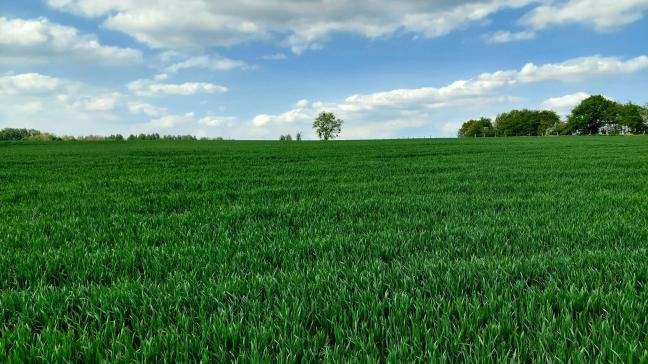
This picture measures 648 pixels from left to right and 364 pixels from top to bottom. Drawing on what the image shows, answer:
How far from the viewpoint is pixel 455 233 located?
5.23 meters

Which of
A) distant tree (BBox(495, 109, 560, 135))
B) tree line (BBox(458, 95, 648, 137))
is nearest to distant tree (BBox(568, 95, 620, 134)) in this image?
tree line (BBox(458, 95, 648, 137))

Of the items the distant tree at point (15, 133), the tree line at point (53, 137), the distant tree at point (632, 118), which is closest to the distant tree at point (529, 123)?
the distant tree at point (632, 118)

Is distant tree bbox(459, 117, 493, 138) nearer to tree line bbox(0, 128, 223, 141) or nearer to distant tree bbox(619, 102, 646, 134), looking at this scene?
distant tree bbox(619, 102, 646, 134)

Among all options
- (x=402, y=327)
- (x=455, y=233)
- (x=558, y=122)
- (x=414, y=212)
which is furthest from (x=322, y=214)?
(x=558, y=122)

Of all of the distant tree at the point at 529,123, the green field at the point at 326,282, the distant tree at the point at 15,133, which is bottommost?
the green field at the point at 326,282

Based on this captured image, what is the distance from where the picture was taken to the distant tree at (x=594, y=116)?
11744 cm

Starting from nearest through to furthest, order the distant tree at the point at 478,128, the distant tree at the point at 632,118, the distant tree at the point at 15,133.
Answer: the distant tree at the point at 15,133 < the distant tree at the point at 632,118 < the distant tree at the point at 478,128

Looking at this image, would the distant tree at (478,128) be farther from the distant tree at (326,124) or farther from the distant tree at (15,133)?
the distant tree at (15,133)

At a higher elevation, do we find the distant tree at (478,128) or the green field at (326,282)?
the distant tree at (478,128)

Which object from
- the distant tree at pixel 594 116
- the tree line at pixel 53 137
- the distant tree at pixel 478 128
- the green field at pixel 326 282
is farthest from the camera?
the distant tree at pixel 478 128

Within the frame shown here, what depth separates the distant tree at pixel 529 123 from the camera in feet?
462

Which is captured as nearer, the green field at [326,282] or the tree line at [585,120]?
the green field at [326,282]

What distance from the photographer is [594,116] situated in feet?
390

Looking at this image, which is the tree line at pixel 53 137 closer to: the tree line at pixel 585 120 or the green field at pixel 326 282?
the green field at pixel 326 282
